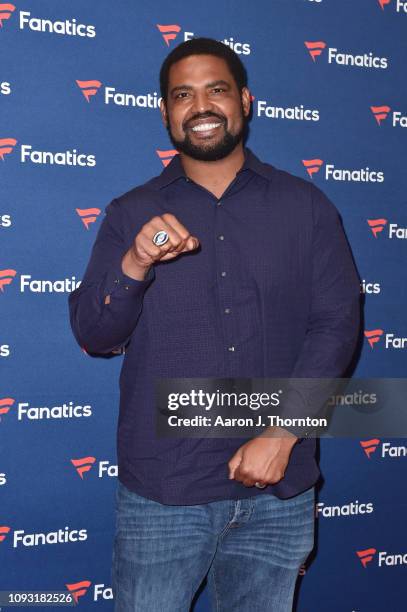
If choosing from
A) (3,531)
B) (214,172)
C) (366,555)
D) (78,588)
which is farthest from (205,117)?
(366,555)

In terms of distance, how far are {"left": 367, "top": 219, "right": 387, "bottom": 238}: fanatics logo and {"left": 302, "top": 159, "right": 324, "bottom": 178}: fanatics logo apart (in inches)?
11.1

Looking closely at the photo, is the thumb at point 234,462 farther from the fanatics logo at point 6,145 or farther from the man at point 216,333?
the fanatics logo at point 6,145

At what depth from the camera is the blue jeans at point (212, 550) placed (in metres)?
1.35

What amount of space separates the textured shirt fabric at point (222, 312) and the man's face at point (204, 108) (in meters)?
0.08

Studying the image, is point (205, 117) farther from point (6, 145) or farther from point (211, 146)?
point (6, 145)

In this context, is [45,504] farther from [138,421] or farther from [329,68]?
[329,68]

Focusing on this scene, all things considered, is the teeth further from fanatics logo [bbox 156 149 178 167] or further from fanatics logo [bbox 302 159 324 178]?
fanatics logo [bbox 302 159 324 178]

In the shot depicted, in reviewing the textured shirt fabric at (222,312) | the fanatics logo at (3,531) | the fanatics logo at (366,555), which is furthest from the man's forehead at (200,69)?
the fanatics logo at (366,555)

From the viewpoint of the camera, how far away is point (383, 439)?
2420 mm

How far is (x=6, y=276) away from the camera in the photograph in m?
1.93

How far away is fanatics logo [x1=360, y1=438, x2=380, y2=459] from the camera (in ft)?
7.82

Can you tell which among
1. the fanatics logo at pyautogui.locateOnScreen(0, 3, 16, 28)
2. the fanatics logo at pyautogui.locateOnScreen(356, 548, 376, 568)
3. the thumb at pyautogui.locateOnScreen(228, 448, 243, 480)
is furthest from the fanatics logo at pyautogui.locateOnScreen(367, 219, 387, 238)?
the fanatics logo at pyautogui.locateOnScreen(0, 3, 16, 28)

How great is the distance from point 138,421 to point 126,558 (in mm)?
299

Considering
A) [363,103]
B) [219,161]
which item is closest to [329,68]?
[363,103]
